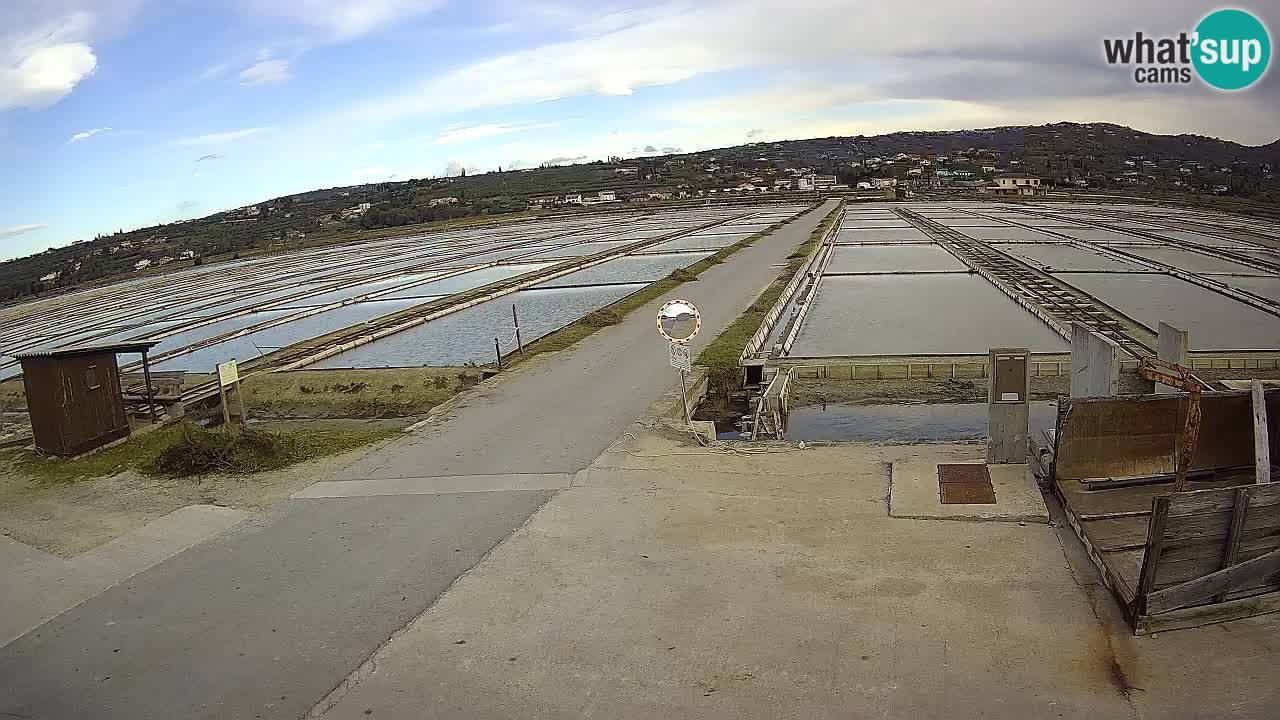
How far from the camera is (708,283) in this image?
25.3 meters

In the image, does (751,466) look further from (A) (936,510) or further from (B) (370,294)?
(B) (370,294)

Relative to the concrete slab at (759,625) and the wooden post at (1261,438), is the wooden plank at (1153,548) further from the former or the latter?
the wooden post at (1261,438)

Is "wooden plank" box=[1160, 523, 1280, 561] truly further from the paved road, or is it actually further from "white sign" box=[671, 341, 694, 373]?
"white sign" box=[671, 341, 694, 373]

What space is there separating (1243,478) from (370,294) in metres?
27.7

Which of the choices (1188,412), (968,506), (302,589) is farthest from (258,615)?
(1188,412)

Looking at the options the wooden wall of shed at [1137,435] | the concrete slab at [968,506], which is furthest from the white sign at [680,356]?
the wooden wall of shed at [1137,435]

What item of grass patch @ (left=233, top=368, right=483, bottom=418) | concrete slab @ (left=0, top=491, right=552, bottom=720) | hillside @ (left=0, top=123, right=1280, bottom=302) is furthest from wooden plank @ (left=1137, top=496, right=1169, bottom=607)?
hillside @ (left=0, top=123, right=1280, bottom=302)

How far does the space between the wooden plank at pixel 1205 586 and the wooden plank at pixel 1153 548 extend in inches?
0.7

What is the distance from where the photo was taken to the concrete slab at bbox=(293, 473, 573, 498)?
809 centimetres

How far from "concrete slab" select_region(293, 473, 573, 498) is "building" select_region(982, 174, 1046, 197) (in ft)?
292

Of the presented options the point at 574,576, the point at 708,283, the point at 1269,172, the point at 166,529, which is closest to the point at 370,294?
the point at 708,283

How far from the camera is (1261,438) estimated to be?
6.19 metres

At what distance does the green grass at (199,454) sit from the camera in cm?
925

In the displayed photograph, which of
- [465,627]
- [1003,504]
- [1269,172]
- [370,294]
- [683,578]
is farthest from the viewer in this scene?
[1269,172]
